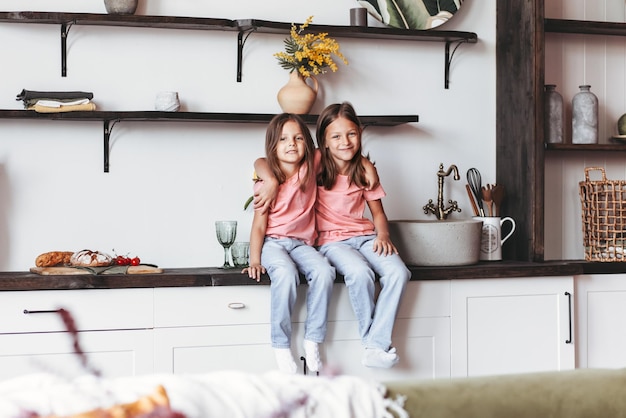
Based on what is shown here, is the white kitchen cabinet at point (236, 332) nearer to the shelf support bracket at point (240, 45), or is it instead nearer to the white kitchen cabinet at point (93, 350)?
the white kitchen cabinet at point (93, 350)

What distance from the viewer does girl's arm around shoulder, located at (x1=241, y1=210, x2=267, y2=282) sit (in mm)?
2826

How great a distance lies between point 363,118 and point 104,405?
8.46 feet

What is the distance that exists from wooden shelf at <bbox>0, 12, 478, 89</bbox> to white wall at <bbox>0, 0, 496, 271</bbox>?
0.05 metres

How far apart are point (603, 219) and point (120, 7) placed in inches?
84.0

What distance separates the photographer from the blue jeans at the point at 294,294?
2752 mm

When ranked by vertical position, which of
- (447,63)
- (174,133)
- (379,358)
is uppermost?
(447,63)

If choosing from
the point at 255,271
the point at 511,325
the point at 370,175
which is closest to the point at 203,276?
the point at 255,271

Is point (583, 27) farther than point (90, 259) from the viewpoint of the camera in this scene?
Yes

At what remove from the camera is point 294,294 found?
9.07ft

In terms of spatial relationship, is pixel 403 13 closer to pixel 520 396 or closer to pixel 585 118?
pixel 585 118

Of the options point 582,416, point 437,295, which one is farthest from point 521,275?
point 582,416

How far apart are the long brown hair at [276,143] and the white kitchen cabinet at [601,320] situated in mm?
1161

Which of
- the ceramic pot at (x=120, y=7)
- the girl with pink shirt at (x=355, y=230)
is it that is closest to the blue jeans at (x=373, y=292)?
the girl with pink shirt at (x=355, y=230)

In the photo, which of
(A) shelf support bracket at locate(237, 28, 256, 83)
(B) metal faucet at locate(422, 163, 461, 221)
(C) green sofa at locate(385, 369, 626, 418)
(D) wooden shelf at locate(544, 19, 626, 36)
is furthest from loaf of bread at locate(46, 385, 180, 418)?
(D) wooden shelf at locate(544, 19, 626, 36)
